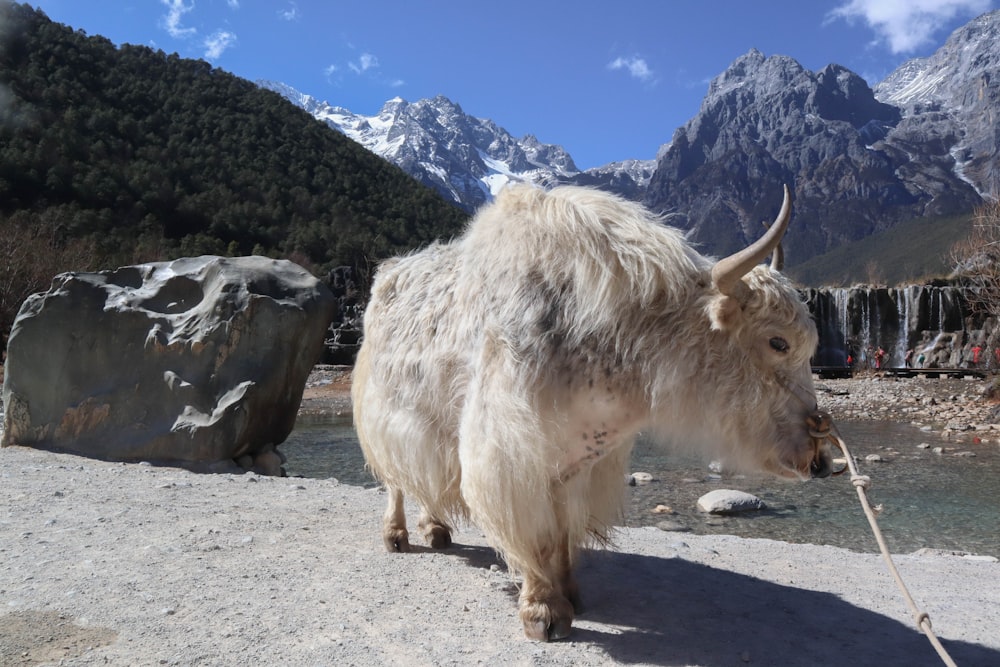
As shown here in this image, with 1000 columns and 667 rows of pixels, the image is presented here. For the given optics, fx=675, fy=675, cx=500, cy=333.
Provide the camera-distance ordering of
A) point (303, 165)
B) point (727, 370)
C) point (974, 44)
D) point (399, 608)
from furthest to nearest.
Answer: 1. point (974, 44)
2. point (303, 165)
3. point (399, 608)
4. point (727, 370)

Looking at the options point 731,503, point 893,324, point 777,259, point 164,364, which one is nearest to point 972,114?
point 893,324

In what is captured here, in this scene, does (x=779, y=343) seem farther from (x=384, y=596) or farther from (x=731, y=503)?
(x=731, y=503)

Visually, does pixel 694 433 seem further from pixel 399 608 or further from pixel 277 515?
pixel 277 515

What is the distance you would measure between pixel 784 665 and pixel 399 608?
1.63m

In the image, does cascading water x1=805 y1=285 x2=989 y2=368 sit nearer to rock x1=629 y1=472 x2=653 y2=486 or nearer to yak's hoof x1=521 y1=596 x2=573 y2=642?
rock x1=629 y1=472 x2=653 y2=486

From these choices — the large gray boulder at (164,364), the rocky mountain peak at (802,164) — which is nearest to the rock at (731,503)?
the large gray boulder at (164,364)

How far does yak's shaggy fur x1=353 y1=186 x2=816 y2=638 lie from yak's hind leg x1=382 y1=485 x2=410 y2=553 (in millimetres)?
1253

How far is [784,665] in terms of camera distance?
8.64 feet

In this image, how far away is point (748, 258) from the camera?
7.88ft

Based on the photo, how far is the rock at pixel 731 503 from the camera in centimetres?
709

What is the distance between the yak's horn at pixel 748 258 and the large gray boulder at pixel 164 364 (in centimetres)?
613

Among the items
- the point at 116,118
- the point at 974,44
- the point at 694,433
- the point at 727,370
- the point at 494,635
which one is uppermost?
the point at 974,44

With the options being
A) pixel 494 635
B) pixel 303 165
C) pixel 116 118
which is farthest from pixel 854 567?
pixel 303 165

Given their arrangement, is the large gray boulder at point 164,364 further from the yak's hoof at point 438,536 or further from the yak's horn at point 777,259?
the yak's horn at point 777,259
